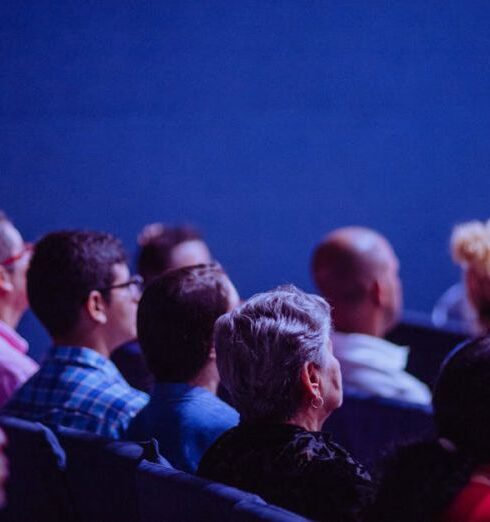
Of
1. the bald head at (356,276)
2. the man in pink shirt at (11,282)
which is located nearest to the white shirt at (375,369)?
the bald head at (356,276)

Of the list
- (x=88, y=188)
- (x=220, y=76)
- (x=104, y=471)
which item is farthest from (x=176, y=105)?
(x=104, y=471)

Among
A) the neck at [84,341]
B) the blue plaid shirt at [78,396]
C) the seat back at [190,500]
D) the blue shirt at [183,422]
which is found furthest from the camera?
the neck at [84,341]

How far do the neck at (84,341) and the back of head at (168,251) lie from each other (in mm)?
1287

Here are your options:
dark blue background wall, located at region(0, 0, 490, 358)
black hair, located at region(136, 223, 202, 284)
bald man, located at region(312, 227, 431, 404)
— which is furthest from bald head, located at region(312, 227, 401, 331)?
dark blue background wall, located at region(0, 0, 490, 358)

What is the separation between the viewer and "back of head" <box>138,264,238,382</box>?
97.9 inches

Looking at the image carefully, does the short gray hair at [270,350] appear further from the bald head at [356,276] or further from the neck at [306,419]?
the bald head at [356,276]

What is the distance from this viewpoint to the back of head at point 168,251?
169 inches

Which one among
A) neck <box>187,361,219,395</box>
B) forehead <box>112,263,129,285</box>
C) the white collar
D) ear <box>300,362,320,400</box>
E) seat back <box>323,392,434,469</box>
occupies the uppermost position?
ear <box>300,362,320,400</box>

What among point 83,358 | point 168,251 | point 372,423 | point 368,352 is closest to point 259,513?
point 83,358

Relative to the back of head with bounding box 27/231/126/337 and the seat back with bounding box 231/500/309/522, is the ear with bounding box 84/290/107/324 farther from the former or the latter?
the seat back with bounding box 231/500/309/522

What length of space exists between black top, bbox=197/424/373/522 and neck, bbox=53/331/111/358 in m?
1.05

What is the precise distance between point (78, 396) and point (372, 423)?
3.00 feet

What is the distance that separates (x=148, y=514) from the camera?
1.92 m

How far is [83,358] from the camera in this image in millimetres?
2834
